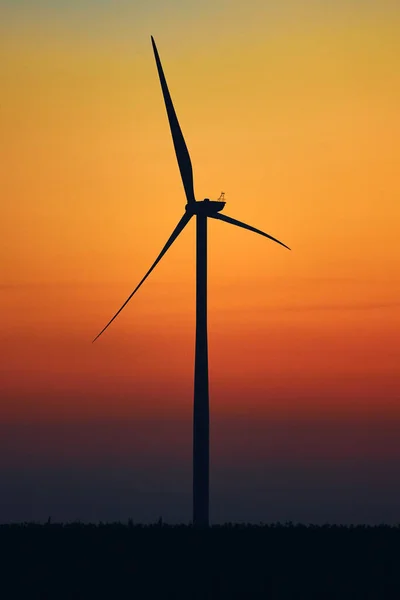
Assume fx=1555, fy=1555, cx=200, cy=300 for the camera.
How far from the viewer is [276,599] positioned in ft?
205

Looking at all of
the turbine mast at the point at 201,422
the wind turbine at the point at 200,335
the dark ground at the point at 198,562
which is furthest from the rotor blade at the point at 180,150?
the dark ground at the point at 198,562

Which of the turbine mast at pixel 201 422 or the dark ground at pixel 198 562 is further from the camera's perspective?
the turbine mast at pixel 201 422

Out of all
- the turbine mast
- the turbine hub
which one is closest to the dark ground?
the turbine mast

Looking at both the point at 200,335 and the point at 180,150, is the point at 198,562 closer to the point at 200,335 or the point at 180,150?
the point at 200,335

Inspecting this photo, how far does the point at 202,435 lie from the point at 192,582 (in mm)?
23746

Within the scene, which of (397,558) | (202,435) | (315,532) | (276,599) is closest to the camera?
(276,599)

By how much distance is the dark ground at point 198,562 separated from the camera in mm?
63688

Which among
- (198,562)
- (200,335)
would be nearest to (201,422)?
(200,335)

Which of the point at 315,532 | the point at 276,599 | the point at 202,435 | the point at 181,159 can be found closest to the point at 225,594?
the point at 276,599

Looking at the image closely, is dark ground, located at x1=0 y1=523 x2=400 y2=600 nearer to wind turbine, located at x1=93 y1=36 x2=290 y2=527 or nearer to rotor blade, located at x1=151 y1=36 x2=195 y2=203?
wind turbine, located at x1=93 y1=36 x2=290 y2=527

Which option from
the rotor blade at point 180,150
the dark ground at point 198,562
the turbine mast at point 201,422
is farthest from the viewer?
the rotor blade at point 180,150

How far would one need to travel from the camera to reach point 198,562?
6944 cm

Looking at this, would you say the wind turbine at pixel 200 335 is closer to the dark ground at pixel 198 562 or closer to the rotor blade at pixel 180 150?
the rotor blade at pixel 180 150

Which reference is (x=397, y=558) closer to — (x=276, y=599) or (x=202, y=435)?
(x=276, y=599)
